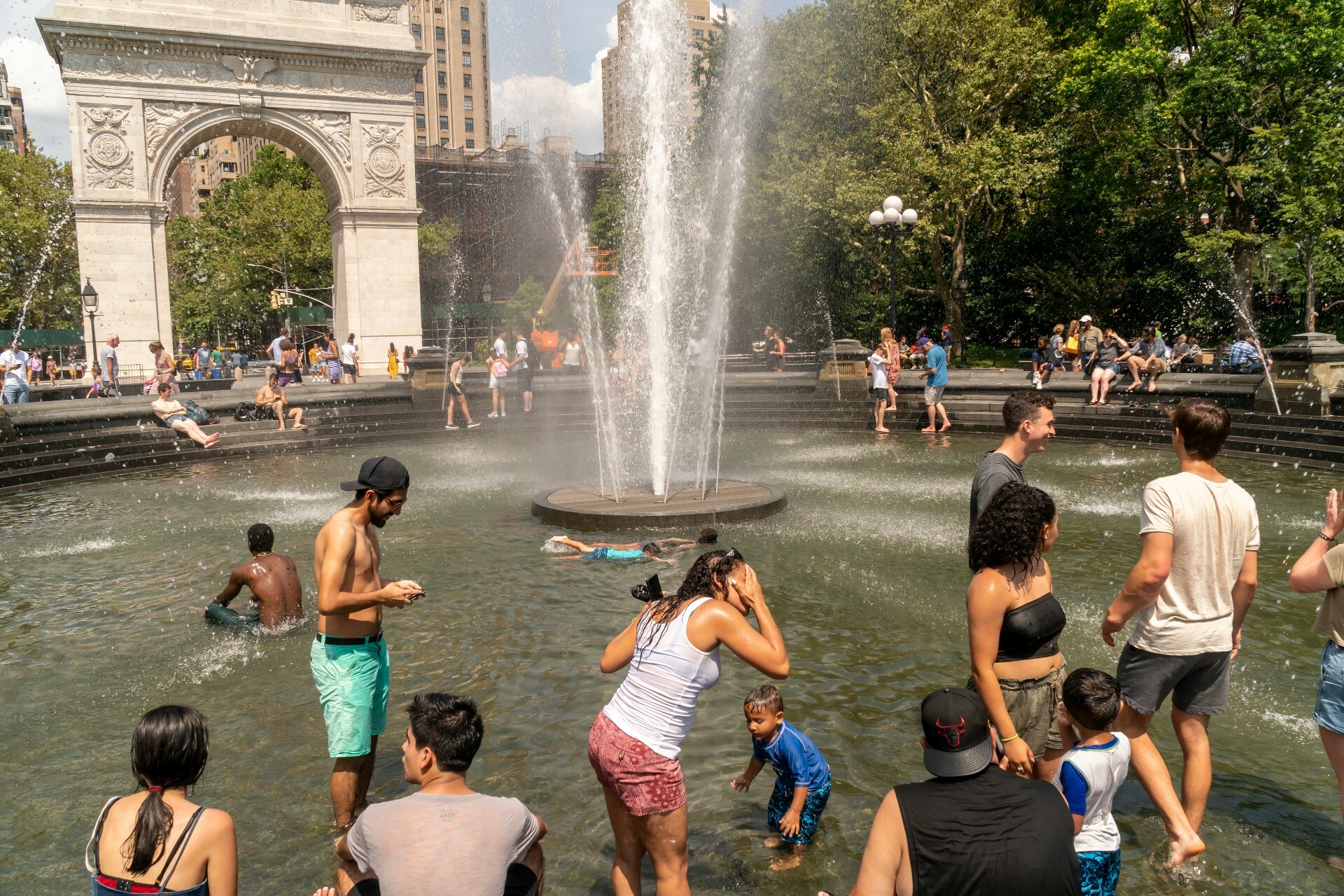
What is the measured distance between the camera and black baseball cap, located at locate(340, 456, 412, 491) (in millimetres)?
4391

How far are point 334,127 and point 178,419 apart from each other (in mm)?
18591

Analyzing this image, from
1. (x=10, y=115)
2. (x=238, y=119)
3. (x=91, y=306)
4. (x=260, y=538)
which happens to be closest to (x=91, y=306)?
(x=91, y=306)

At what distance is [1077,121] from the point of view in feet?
103

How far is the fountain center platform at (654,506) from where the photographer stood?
10.6 meters

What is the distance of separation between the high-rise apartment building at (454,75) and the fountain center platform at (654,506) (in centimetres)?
8739

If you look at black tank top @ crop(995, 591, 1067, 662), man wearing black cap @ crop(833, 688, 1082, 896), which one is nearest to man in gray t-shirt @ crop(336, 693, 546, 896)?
man wearing black cap @ crop(833, 688, 1082, 896)

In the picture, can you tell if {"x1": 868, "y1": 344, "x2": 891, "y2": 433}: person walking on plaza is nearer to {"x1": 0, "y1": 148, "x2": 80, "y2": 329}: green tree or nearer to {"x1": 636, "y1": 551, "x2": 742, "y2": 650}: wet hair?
{"x1": 636, "y1": 551, "x2": 742, "y2": 650}: wet hair

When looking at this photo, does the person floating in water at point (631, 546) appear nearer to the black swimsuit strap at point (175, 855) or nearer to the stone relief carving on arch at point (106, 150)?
the black swimsuit strap at point (175, 855)

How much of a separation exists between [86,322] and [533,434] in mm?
17153

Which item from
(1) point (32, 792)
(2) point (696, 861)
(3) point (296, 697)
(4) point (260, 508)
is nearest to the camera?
(2) point (696, 861)

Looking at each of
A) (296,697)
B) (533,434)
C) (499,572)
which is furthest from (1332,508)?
(533,434)

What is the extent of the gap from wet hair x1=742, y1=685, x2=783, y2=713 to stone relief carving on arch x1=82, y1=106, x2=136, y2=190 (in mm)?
32210

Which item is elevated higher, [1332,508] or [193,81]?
[193,81]

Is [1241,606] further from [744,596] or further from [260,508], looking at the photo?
[260,508]
